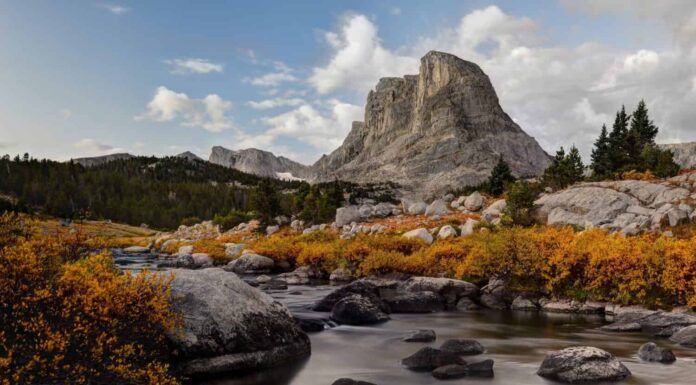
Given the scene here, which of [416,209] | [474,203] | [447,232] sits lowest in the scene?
[447,232]

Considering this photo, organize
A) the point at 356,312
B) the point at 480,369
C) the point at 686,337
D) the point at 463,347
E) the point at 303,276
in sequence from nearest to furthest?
1. the point at 480,369
2. the point at 463,347
3. the point at 686,337
4. the point at 356,312
5. the point at 303,276

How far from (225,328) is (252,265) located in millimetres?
30393

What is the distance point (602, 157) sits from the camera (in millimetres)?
72500

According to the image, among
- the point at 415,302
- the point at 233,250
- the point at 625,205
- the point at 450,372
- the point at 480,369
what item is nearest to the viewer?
the point at 450,372

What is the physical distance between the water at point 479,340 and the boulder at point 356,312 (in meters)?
0.58

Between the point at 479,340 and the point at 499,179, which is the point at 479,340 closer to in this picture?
the point at 479,340

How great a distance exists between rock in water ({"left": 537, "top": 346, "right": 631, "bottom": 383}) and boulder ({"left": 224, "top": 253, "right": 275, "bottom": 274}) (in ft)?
103

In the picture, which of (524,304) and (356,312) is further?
(524,304)

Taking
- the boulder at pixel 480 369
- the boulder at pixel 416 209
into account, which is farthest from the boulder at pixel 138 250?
the boulder at pixel 480 369

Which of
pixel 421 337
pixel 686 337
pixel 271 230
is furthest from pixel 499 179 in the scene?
pixel 421 337

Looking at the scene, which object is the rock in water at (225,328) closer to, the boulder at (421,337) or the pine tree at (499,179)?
the boulder at (421,337)

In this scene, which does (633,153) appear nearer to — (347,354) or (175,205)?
(347,354)

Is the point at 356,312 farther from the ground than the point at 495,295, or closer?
closer

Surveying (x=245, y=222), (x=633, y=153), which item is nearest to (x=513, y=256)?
(x=633, y=153)
